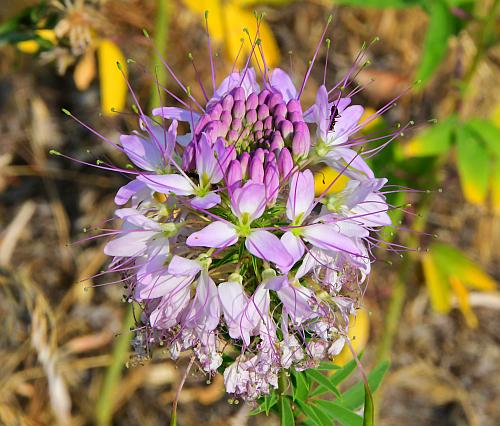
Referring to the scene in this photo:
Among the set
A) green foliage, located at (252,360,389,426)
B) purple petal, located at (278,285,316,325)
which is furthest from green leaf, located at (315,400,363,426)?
purple petal, located at (278,285,316,325)

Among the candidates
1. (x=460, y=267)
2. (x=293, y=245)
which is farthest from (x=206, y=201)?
(x=460, y=267)

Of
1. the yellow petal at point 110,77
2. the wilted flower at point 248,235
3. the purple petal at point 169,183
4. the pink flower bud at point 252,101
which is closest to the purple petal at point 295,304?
the wilted flower at point 248,235

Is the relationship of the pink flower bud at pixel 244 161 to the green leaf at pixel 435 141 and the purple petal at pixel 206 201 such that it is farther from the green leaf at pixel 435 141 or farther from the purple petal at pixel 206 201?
the green leaf at pixel 435 141

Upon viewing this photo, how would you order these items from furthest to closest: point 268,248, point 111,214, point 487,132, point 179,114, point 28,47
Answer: point 111,214, point 28,47, point 487,132, point 179,114, point 268,248

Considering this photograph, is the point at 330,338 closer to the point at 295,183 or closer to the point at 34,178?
the point at 295,183

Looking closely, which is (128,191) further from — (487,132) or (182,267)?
(487,132)
